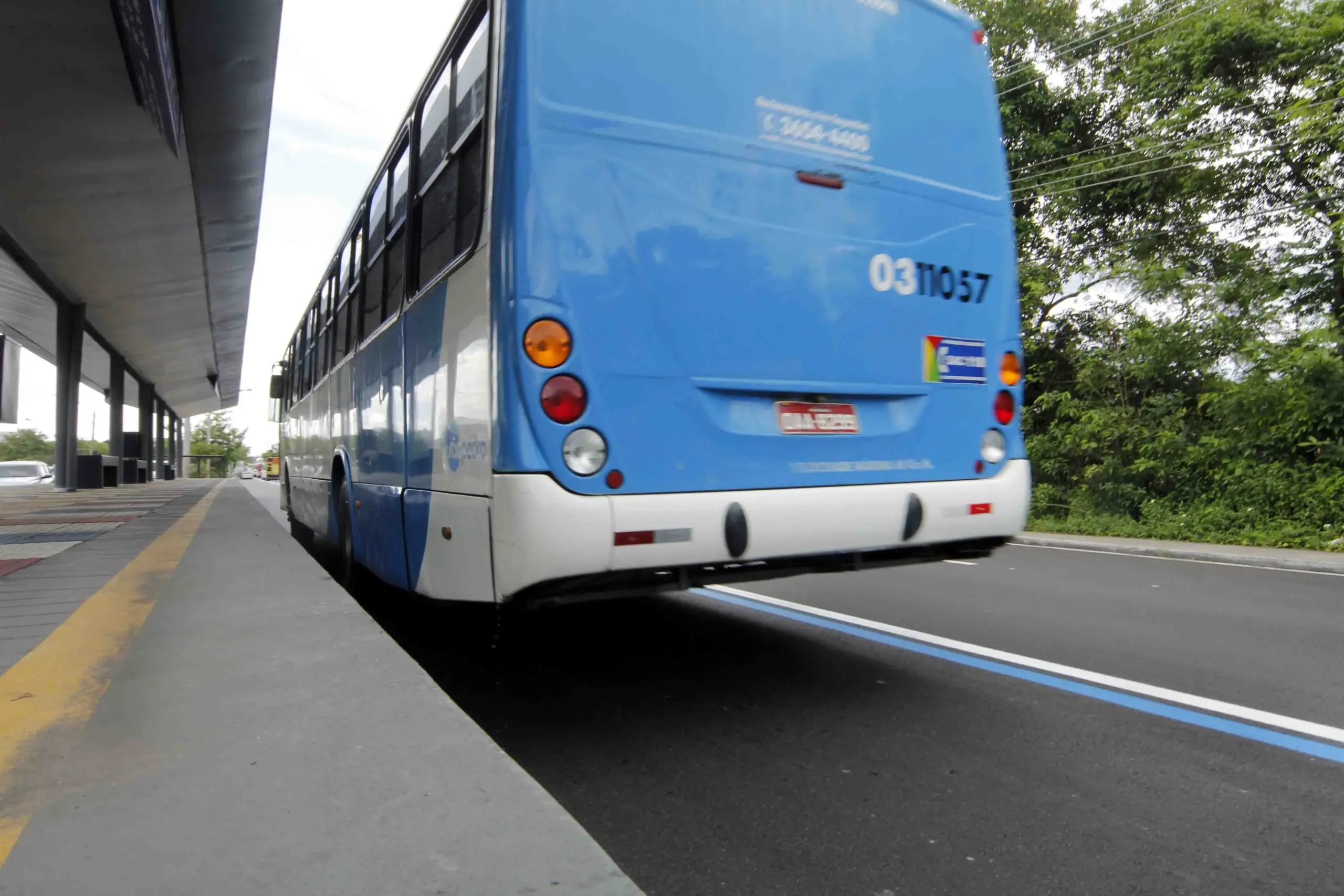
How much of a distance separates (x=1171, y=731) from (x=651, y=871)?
2.33 meters

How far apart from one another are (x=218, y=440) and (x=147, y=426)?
305 feet

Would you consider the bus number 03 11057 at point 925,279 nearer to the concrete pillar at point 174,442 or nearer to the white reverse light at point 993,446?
the white reverse light at point 993,446

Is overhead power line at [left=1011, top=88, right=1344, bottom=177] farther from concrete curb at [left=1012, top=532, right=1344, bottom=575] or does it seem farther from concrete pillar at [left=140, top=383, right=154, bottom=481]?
concrete pillar at [left=140, top=383, right=154, bottom=481]

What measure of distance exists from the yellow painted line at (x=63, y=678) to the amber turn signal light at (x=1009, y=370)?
390cm

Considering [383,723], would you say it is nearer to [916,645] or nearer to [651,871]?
[651,871]

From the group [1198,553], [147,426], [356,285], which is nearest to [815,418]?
[356,285]

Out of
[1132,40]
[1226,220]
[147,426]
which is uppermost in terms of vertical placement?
[1132,40]

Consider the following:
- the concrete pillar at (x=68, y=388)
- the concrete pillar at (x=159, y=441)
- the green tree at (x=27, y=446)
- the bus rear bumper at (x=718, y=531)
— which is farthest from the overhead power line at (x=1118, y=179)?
the green tree at (x=27, y=446)

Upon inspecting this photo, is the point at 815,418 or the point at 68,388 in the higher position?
the point at 68,388

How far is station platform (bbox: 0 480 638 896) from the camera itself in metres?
2.01

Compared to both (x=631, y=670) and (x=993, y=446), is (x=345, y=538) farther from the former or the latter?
(x=993, y=446)

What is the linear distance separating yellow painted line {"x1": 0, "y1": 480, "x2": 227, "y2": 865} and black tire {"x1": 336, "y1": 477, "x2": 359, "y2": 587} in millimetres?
1149

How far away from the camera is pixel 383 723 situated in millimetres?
2889

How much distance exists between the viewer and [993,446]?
14.4 ft
